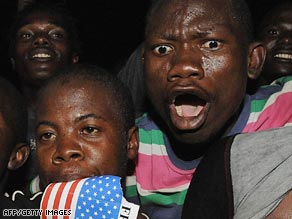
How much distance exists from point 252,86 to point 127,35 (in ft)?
6.85

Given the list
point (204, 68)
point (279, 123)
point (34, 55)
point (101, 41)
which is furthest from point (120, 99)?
point (101, 41)

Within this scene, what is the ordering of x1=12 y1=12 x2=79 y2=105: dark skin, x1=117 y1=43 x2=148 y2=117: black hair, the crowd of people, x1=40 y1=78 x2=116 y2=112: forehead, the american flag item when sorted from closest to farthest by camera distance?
the american flag item, the crowd of people, x1=40 y1=78 x2=116 y2=112: forehead, x1=117 y1=43 x2=148 y2=117: black hair, x1=12 y1=12 x2=79 y2=105: dark skin

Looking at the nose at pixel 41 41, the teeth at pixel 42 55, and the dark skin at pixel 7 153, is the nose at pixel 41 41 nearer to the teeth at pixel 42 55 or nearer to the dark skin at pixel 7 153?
the teeth at pixel 42 55

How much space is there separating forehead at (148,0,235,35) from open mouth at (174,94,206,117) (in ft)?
0.77

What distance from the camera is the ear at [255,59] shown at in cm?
193

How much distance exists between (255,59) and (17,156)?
2.96 feet

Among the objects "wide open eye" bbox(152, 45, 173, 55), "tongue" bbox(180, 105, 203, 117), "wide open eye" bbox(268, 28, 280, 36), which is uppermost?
"wide open eye" bbox(268, 28, 280, 36)

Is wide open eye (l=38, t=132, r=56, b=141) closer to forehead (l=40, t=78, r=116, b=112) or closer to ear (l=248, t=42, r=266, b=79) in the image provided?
forehead (l=40, t=78, r=116, b=112)

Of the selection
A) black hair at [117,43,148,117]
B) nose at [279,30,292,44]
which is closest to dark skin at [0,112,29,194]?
black hair at [117,43,148,117]

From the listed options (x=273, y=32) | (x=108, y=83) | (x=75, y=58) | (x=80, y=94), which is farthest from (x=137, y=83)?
(x=273, y=32)

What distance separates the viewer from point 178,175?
1901mm

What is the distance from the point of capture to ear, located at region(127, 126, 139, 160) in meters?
1.89

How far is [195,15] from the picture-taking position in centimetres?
179

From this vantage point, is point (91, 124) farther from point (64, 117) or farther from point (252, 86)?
point (252, 86)
